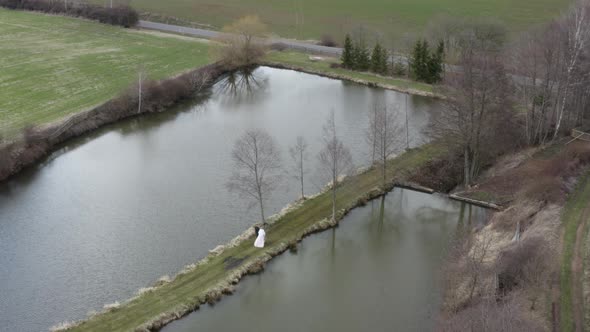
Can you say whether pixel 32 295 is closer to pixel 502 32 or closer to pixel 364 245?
pixel 364 245

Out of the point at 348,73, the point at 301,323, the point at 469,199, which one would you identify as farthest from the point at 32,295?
the point at 348,73

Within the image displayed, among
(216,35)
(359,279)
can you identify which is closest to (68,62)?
(216,35)

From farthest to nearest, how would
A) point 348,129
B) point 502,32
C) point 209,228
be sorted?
point 502,32 → point 348,129 → point 209,228

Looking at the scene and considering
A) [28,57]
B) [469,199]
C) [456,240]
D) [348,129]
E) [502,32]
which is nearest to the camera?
[456,240]

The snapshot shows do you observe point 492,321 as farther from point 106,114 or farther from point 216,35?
point 216,35

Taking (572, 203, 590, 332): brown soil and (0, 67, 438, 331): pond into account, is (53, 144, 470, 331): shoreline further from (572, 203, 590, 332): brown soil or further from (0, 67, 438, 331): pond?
(572, 203, 590, 332): brown soil

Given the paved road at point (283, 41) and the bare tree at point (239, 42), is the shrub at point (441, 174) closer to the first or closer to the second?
the paved road at point (283, 41)

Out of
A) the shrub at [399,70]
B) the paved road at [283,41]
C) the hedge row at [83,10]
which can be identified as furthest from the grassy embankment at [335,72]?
the hedge row at [83,10]
